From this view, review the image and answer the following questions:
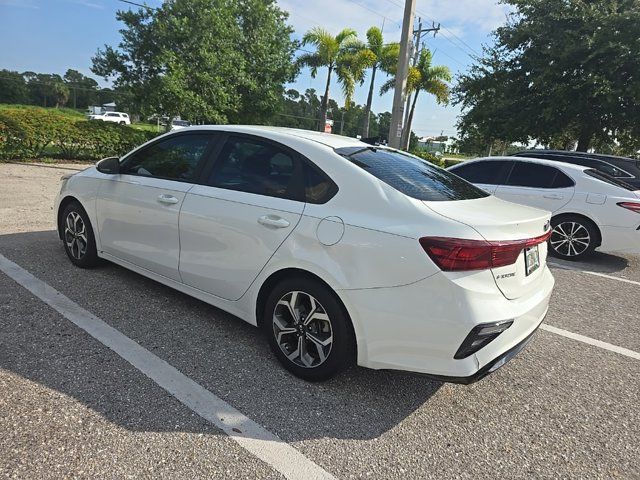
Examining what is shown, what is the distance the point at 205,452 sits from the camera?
226cm

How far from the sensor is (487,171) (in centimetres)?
762

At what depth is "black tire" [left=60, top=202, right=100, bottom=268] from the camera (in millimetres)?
4441

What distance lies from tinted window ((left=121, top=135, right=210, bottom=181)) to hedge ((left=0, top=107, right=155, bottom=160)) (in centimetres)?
1091

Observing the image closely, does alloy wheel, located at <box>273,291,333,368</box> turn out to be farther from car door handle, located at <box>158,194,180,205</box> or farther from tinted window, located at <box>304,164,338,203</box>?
car door handle, located at <box>158,194,180,205</box>

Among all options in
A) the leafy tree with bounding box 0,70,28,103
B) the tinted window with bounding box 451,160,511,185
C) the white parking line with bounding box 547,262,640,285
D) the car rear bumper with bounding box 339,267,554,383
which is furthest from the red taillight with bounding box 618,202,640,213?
the leafy tree with bounding box 0,70,28,103

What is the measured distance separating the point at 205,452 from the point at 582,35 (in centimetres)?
1500

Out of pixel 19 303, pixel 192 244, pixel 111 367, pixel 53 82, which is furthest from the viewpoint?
pixel 53 82

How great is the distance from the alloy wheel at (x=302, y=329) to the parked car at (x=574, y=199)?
547 centimetres

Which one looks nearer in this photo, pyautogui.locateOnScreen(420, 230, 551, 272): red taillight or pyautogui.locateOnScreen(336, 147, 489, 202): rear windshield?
pyautogui.locateOnScreen(420, 230, 551, 272): red taillight

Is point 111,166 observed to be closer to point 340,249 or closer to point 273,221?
point 273,221

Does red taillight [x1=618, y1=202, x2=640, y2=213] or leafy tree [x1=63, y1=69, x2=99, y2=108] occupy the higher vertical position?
leafy tree [x1=63, y1=69, x2=99, y2=108]

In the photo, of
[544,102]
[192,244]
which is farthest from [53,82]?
[192,244]

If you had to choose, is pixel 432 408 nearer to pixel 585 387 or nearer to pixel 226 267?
pixel 585 387

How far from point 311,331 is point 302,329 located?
65 millimetres
